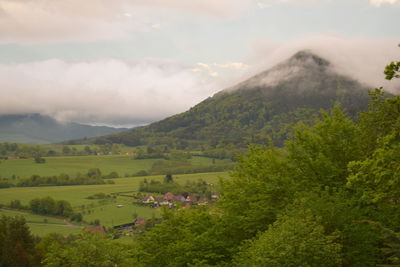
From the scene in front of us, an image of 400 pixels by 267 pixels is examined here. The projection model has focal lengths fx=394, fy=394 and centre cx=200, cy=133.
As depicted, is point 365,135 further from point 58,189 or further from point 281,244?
point 58,189

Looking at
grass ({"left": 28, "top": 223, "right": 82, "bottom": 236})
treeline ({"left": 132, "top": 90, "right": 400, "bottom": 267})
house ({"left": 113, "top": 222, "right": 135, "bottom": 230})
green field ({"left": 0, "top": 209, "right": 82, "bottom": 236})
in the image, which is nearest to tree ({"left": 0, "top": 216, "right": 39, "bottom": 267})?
grass ({"left": 28, "top": 223, "right": 82, "bottom": 236})

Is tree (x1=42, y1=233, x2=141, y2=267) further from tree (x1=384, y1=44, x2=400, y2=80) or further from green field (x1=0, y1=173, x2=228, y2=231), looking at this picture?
green field (x1=0, y1=173, x2=228, y2=231)

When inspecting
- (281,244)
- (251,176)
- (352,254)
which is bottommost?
(352,254)

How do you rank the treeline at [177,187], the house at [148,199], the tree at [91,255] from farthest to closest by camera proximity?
1. the treeline at [177,187]
2. the house at [148,199]
3. the tree at [91,255]

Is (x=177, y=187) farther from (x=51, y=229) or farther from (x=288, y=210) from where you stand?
(x=288, y=210)

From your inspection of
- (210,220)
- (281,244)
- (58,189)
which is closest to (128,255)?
(210,220)

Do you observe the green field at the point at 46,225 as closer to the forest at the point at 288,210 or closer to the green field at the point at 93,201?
the green field at the point at 93,201

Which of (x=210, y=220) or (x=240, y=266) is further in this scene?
(x=210, y=220)

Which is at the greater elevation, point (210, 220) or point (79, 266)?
point (210, 220)

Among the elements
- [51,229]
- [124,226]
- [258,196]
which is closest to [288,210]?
[258,196]

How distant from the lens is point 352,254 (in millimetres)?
24688

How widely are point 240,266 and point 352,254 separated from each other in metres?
7.10

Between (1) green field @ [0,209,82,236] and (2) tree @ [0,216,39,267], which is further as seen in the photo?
(1) green field @ [0,209,82,236]

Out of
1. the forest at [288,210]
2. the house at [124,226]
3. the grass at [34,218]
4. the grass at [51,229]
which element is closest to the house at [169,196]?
the house at [124,226]
